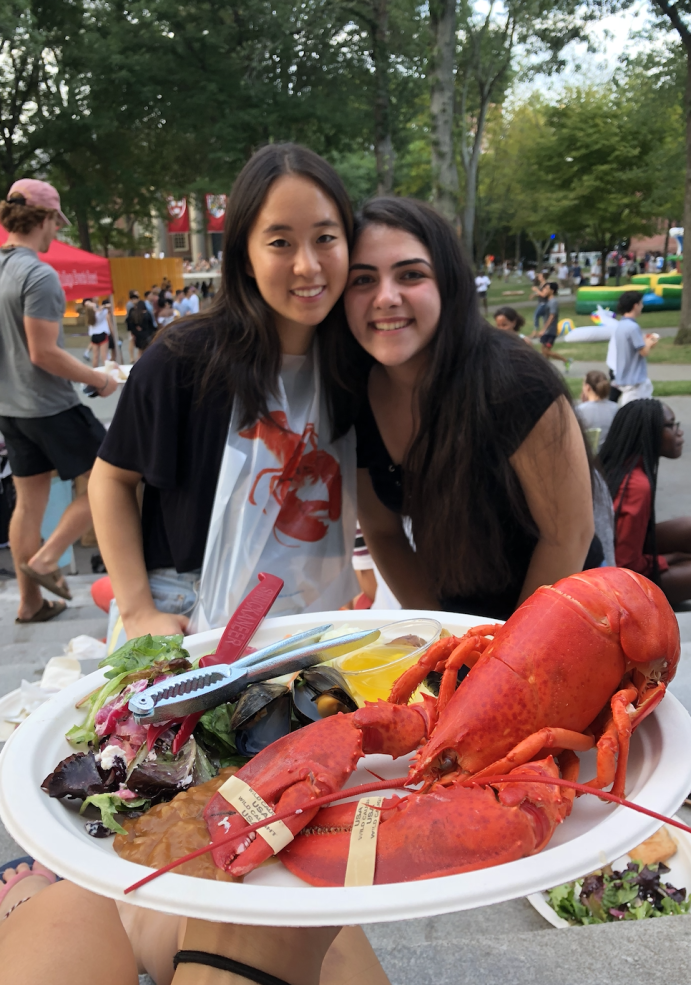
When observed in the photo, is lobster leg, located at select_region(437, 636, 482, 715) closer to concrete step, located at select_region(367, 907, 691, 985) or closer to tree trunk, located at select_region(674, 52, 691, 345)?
concrete step, located at select_region(367, 907, 691, 985)

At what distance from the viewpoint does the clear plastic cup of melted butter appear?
5.26 ft

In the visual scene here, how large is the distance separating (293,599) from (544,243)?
6207 centimetres

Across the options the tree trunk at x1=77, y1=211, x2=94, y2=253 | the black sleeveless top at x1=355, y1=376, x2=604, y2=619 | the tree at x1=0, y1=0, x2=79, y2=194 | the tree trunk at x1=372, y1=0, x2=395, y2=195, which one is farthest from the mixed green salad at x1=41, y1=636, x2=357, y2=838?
the tree trunk at x1=77, y1=211, x2=94, y2=253

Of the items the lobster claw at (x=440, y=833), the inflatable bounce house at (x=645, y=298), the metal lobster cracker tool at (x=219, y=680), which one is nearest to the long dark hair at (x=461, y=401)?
the metal lobster cracker tool at (x=219, y=680)

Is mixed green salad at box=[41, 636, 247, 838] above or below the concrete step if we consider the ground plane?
above

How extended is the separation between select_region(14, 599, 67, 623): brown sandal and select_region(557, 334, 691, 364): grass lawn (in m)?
13.0

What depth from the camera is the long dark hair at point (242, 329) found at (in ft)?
6.65

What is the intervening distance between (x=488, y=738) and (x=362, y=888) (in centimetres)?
40

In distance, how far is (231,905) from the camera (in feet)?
3.09

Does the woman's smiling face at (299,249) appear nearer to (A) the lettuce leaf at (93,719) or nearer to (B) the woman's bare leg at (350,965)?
(A) the lettuce leaf at (93,719)

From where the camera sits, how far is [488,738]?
127cm

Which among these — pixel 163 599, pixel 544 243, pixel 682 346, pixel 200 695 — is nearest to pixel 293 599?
pixel 163 599

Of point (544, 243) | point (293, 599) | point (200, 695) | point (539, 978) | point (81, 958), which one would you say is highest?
point (544, 243)

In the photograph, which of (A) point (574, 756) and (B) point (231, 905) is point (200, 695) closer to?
(B) point (231, 905)
